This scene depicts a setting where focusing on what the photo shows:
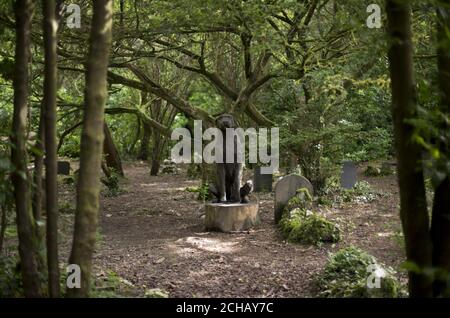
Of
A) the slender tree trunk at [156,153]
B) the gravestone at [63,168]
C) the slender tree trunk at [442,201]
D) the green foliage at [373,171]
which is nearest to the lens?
the slender tree trunk at [442,201]

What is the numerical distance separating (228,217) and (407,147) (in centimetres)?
586

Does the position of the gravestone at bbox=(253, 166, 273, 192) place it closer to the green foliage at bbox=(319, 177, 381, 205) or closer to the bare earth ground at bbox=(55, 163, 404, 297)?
the bare earth ground at bbox=(55, 163, 404, 297)

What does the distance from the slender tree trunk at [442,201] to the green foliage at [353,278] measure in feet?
3.00

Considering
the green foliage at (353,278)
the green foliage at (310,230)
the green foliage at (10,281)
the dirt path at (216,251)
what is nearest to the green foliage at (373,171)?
the dirt path at (216,251)

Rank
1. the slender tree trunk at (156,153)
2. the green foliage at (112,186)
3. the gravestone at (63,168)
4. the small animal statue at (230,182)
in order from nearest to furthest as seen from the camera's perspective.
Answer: the small animal statue at (230,182), the green foliage at (112,186), the gravestone at (63,168), the slender tree trunk at (156,153)

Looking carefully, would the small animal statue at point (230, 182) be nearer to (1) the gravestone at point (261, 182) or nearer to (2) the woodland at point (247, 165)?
(2) the woodland at point (247, 165)

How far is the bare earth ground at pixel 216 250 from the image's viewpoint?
6.03 meters

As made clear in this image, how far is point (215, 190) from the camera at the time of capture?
10.1 metres

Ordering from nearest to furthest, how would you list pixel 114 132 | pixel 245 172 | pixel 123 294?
pixel 123 294 < pixel 245 172 < pixel 114 132

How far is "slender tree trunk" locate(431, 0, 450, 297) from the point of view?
12.0ft

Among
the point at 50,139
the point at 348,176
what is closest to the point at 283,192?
the point at 348,176
